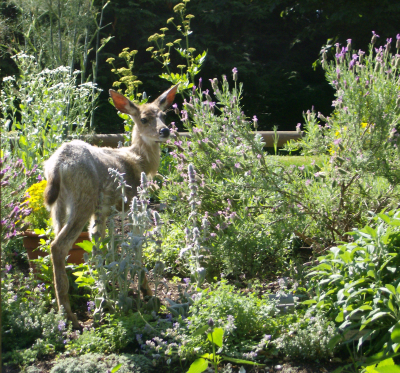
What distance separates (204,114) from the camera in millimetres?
4895

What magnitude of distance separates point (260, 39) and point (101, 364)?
1523 cm

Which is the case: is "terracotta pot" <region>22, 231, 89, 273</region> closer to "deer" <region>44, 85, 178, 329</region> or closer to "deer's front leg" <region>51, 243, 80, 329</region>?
"deer" <region>44, 85, 178, 329</region>

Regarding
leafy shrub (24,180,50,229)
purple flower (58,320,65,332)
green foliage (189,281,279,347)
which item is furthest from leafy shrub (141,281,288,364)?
leafy shrub (24,180,50,229)

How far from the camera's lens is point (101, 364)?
10.2ft

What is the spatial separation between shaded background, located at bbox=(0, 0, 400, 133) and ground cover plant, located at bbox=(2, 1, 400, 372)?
10.1m

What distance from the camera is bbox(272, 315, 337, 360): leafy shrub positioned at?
318 cm

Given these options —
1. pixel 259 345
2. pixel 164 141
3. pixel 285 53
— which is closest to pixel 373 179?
pixel 259 345

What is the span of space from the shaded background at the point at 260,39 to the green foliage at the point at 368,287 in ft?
38.0

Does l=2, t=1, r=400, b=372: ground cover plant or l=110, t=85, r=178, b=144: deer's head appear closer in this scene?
l=2, t=1, r=400, b=372: ground cover plant

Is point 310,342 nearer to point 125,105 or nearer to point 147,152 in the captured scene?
point 147,152

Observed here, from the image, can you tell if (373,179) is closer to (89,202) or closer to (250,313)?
(250,313)

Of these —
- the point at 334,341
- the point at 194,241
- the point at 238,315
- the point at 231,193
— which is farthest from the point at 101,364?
the point at 231,193

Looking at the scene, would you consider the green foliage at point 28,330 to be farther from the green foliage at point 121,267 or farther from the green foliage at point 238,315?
the green foliage at point 238,315

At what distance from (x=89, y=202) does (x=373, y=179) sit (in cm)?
250
